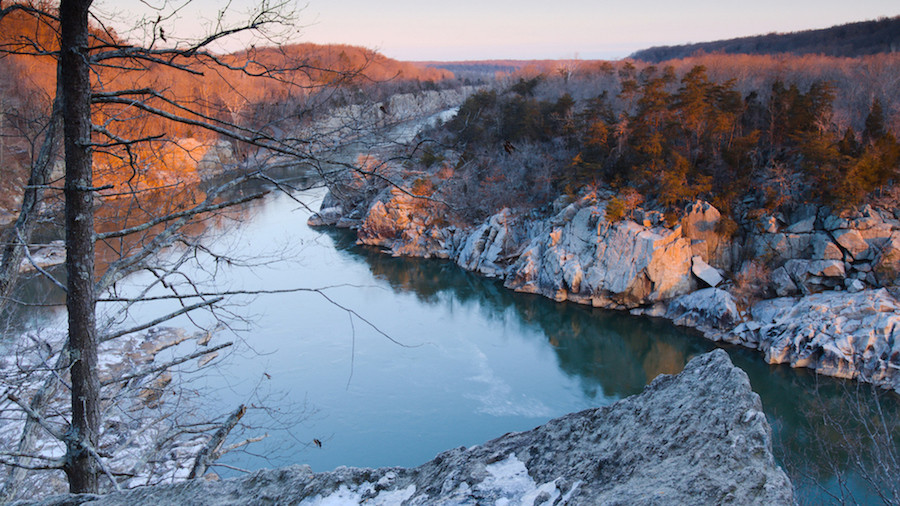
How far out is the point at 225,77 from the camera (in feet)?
10.2

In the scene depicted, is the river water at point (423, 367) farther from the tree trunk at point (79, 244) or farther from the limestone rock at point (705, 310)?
the tree trunk at point (79, 244)

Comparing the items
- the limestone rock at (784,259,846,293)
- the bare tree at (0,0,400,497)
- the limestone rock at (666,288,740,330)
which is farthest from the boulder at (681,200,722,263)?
the bare tree at (0,0,400,497)

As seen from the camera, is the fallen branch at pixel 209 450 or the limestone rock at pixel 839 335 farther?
the limestone rock at pixel 839 335

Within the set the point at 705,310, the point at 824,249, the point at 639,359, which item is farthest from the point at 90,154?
the point at 824,249

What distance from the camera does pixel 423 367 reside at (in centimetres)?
1566

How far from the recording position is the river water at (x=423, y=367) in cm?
1201

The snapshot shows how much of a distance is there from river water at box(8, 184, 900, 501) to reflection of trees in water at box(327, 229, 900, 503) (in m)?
0.06

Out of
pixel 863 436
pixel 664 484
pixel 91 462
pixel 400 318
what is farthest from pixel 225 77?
pixel 400 318

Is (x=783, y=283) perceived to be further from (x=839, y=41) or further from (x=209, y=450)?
(x=839, y=41)

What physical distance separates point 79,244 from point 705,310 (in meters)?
18.8

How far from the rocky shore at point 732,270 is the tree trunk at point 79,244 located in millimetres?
11576

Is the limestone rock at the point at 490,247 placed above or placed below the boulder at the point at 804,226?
below

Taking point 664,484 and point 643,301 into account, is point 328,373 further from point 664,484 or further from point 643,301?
point 664,484

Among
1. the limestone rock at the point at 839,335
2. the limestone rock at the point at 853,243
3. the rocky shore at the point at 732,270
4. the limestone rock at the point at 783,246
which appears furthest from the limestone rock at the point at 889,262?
the limestone rock at the point at 783,246
